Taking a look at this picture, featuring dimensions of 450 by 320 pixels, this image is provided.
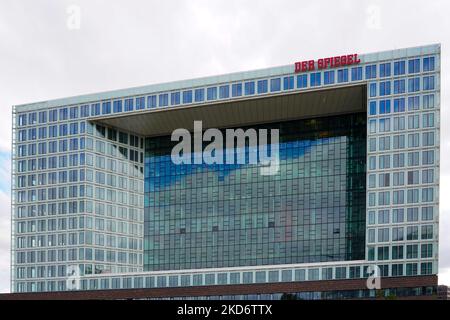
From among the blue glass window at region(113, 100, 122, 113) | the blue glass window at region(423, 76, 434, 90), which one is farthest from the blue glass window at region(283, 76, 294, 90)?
the blue glass window at region(113, 100, 122, 113)

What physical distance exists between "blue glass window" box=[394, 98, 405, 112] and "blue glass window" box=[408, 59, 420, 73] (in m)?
4.36

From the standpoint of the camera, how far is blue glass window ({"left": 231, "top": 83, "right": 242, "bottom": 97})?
101 metres

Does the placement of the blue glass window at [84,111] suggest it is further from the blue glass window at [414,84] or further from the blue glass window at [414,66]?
the blue glass window at [414,66]

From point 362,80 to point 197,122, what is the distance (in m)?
31.6

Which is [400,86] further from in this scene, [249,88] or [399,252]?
[399,252]

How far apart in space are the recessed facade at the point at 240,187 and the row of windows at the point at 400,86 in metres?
0.15

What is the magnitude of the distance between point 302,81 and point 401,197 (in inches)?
895

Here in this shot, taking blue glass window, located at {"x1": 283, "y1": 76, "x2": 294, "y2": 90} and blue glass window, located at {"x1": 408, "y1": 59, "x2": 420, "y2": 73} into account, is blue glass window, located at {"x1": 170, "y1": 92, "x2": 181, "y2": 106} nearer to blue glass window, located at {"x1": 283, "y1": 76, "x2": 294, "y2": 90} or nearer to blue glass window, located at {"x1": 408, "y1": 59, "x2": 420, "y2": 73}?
blue glass window, located at {"x1": 283, "y1": 76, "x2": 294, "y2": 90}

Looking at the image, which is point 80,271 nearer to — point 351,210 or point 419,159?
point 351,210

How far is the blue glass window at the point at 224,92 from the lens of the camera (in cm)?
10244

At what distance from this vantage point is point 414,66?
3607 inches

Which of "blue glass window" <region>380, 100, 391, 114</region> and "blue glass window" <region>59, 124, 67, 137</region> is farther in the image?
"blue glass window" <region>59, 124, 67, 137</region>

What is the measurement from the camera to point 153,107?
107000mm

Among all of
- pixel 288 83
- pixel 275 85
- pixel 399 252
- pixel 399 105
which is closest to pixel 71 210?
pixel 275 85
